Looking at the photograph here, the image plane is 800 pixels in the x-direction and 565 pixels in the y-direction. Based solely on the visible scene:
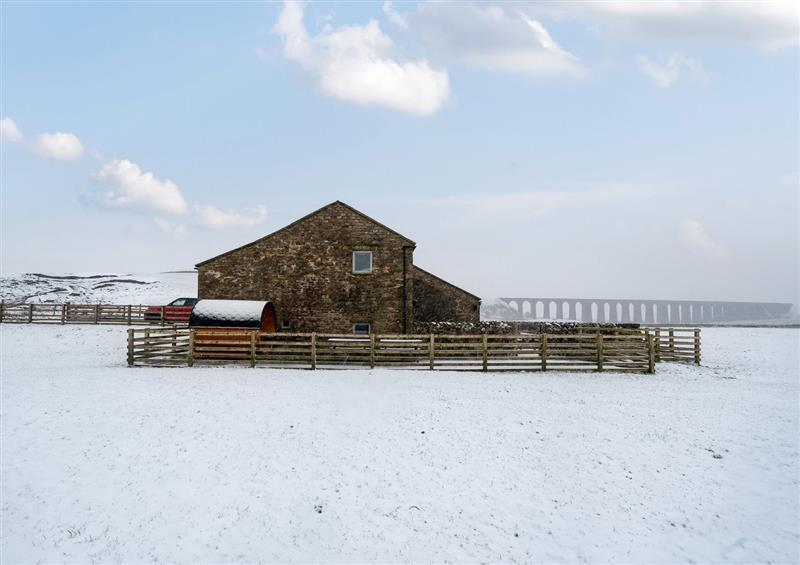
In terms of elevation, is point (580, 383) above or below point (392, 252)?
below

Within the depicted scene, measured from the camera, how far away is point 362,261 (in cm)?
2497

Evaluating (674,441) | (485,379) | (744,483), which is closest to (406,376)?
(485,379)

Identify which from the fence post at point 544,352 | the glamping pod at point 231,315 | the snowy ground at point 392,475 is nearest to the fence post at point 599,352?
the fence post at point 544,352

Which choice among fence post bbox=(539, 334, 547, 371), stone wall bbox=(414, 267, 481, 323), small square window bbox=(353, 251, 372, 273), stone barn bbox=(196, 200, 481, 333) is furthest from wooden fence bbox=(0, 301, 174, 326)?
fence post bbox=(539, 334, 547, 371)

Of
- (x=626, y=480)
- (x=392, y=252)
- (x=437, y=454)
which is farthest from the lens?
(x=392, y=252)

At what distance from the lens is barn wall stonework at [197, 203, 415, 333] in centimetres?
2478

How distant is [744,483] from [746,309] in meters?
213

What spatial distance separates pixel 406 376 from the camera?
1789 centimetres

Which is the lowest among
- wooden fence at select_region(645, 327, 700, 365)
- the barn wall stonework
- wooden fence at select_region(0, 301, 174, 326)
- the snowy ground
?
the snowy ground

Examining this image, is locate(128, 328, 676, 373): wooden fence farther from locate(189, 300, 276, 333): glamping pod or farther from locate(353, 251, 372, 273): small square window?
locate(353, 251, 372, 273): small square window

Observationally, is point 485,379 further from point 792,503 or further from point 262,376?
point 792,503

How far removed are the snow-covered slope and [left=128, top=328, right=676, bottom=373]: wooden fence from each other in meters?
40.5

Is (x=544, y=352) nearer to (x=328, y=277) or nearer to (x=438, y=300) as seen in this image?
(x=328, y=277)

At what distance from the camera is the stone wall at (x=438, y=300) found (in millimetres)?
31422
